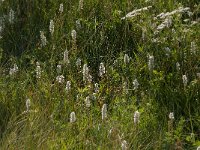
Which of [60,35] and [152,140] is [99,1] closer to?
[60,35]

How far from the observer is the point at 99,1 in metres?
4.73

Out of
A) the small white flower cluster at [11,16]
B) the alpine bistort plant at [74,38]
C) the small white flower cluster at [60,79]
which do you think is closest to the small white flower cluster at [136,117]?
the small white flower cluster at [60,79]

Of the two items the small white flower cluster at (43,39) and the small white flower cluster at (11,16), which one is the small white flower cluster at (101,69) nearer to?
the small white flower cluster at (43,39)

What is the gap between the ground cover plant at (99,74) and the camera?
3439 millimetres

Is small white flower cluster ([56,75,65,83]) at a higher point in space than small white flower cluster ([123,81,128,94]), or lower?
higher

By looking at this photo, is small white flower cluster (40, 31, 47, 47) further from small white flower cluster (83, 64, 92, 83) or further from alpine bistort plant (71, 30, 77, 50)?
small white flower cluster (83, 64, 92, 83)

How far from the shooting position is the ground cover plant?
11.3ft

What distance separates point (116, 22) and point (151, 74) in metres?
0.79

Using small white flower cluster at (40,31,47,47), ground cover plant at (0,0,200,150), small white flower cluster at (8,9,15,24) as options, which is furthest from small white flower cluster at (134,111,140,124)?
small white flower cluster at (8,9,15,24)

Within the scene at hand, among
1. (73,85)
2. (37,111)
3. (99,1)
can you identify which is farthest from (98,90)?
(99,1)

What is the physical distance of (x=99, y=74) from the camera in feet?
13.6

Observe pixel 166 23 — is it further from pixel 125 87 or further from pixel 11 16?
pixel 11 16

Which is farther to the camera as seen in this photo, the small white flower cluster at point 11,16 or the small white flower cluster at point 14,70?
the small white flower cluster at point 11,16

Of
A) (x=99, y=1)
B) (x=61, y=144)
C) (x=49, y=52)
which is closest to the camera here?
(x=61, y=144)
